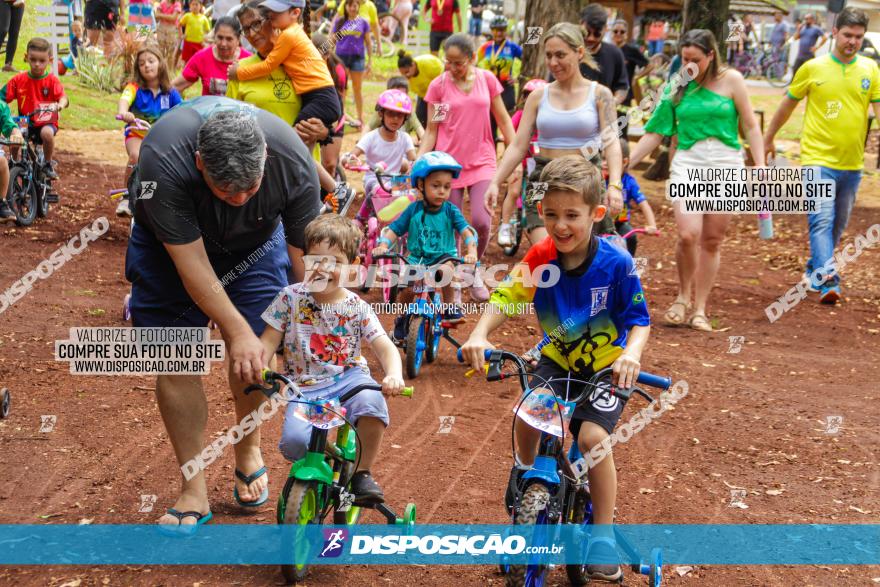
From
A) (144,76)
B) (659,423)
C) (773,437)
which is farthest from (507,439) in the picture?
(144,76)

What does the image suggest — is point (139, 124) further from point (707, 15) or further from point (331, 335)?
point (707, 15)

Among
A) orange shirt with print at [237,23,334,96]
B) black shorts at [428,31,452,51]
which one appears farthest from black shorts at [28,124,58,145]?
black shorts at [428,31,452,51]

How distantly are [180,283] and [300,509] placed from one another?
1243mm

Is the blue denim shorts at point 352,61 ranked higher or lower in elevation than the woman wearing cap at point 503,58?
lower

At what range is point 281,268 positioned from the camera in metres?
4.91

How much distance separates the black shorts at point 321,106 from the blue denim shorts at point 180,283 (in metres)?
2.61

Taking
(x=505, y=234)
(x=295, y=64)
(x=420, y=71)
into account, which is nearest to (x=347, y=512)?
(x=295, y=64)

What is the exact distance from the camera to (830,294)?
1009cm

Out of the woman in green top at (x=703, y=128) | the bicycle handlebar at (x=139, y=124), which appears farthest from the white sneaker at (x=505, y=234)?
the bicycle handlebar at (x=139, y=124)

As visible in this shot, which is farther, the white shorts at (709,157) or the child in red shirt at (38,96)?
the child in red shirt at (38,96)

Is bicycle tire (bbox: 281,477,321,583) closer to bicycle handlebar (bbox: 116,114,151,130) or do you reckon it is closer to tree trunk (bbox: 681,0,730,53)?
bicycle handlebar (bbox: 116,114,151,130)

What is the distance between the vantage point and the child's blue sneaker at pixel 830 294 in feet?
33.1

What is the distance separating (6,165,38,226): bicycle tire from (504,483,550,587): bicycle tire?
878 cm

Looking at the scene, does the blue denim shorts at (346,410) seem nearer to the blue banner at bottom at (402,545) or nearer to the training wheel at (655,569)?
the blue banner at bottom at (402,545)
